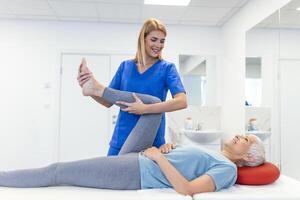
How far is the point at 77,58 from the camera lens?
13.4 feet

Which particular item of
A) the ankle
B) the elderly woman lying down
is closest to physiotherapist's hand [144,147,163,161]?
the elderly woman lying down

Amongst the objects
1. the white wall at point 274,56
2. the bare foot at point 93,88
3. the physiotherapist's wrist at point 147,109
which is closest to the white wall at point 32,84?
the white wall at point 274,56

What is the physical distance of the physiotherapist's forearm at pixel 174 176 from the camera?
4.20 feet

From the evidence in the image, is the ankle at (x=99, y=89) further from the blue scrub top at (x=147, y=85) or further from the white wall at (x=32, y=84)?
the white wall at (x=32, y=84)

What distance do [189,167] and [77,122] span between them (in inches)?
113

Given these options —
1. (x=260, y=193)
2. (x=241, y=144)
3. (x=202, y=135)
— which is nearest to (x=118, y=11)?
(x=202, y=135)

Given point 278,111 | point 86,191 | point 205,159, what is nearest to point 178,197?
point 205,159

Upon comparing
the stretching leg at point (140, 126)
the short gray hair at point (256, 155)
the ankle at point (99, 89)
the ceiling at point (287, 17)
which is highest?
the ceiling at point (287, 17)

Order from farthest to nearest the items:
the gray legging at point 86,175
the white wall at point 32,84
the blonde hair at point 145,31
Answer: the white wall at point 32,84 → the blonde hair at point 145,31 → the gray legging at point 86,175

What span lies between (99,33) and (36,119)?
1.40 metres

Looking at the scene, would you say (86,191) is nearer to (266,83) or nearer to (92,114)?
(266,83)

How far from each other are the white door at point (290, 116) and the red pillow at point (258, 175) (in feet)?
3.80

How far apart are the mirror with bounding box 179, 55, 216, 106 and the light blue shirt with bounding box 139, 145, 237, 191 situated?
2692 millimetres

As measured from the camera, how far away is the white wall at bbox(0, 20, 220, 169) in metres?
4.00
